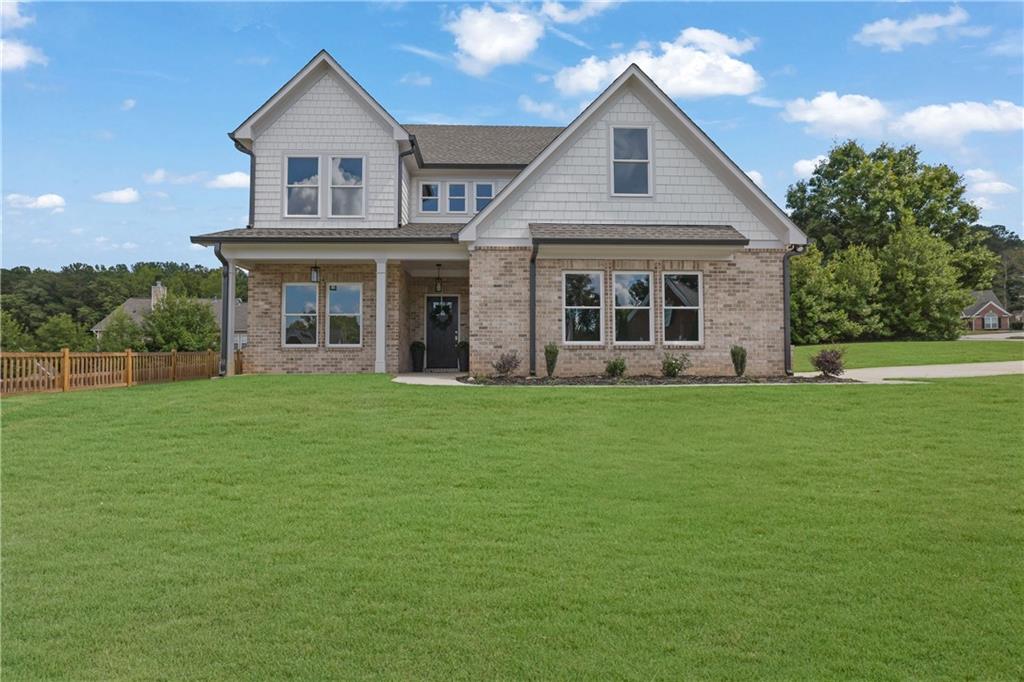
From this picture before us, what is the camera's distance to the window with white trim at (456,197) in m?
21.1

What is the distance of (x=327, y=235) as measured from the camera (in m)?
17.5

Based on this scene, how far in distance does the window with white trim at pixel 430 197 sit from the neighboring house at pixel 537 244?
1.89 metres

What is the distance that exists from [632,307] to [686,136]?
14.9ft

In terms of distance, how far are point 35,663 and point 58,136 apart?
16.2 m

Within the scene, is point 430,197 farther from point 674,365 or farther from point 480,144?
point 674,365

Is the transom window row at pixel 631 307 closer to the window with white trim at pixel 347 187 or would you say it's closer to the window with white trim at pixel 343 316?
the window with white trim at pixel 343 316

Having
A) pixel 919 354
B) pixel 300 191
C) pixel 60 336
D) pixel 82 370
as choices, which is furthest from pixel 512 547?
pixel 60 336

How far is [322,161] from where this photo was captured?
18.8 metres

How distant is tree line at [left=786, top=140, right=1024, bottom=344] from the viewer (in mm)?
34062

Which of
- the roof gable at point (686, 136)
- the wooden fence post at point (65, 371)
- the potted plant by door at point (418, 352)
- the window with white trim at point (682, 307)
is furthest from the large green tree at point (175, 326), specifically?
the window with white trim at point (682, 307)

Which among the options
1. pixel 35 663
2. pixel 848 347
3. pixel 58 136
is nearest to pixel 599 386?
pixel 35 663

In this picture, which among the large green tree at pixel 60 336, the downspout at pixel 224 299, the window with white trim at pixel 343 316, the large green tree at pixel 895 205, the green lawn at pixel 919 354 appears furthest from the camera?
the large green tree at pixel 895 205

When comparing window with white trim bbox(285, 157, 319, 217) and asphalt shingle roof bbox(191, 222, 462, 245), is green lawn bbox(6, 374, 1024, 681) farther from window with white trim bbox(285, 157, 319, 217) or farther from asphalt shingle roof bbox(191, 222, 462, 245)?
window with white trim bbox(285, 157, 319, 217)

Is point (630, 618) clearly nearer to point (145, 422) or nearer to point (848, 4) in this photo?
point (145, 422)
